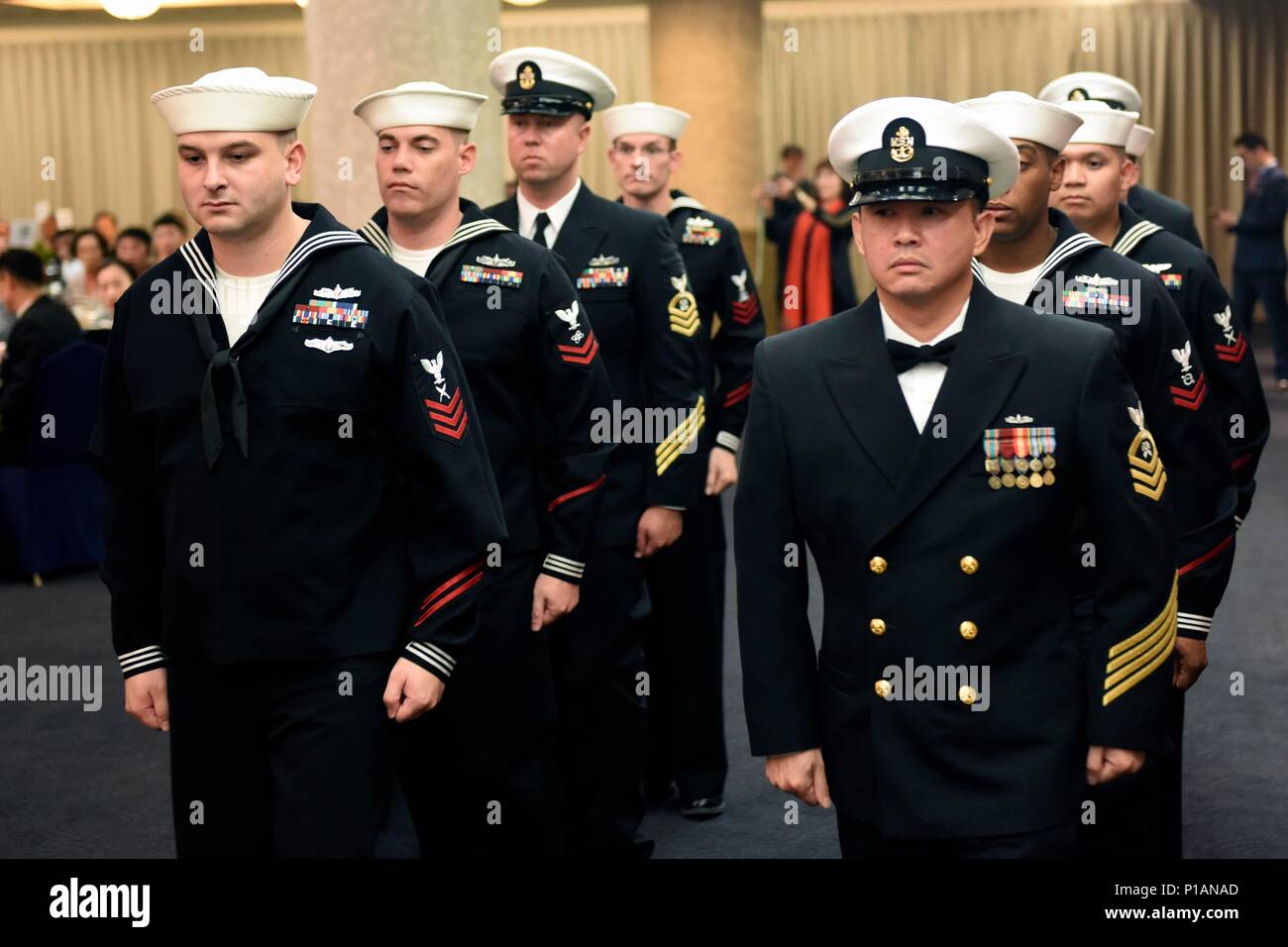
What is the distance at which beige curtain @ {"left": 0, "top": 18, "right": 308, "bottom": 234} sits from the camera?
1878cm

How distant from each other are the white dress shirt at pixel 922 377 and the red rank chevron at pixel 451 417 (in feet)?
2.21

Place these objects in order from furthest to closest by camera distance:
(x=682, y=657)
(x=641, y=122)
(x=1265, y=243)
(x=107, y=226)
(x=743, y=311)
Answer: (x=107, y=226), (x=1265, y=243), (x=641, y=122), (x=743, y=311), (x=682, y=657)

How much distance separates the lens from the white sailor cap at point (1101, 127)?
3796 mm

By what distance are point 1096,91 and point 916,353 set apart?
2.80 meters

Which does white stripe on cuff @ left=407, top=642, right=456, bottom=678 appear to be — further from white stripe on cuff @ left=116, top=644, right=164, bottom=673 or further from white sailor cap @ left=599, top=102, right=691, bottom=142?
white sailor cap @ left=599, top=102, right=691, bottom=142

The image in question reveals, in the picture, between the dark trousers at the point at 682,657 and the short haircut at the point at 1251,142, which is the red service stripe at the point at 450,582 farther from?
the short haircut at the point at 1251,142

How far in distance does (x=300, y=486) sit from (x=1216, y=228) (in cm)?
1748

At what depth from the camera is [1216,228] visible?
18.6m

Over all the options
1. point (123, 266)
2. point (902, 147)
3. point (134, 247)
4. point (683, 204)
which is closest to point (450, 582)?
point (902, 147)

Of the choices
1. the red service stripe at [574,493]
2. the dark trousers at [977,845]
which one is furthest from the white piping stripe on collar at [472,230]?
the dark trousers at [977,845]

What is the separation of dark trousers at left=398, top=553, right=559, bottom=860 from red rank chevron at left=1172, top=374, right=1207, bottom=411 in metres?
1.33

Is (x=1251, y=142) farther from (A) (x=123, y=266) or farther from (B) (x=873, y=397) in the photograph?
(B) (x=873, y=397)

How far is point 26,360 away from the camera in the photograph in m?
7.72

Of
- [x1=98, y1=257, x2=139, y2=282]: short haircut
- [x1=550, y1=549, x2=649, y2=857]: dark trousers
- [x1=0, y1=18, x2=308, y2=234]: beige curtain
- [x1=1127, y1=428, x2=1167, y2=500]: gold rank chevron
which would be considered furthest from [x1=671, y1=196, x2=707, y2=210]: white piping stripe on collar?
[x1=0, y1=18, x2=308, y2=234]: beige curtain
